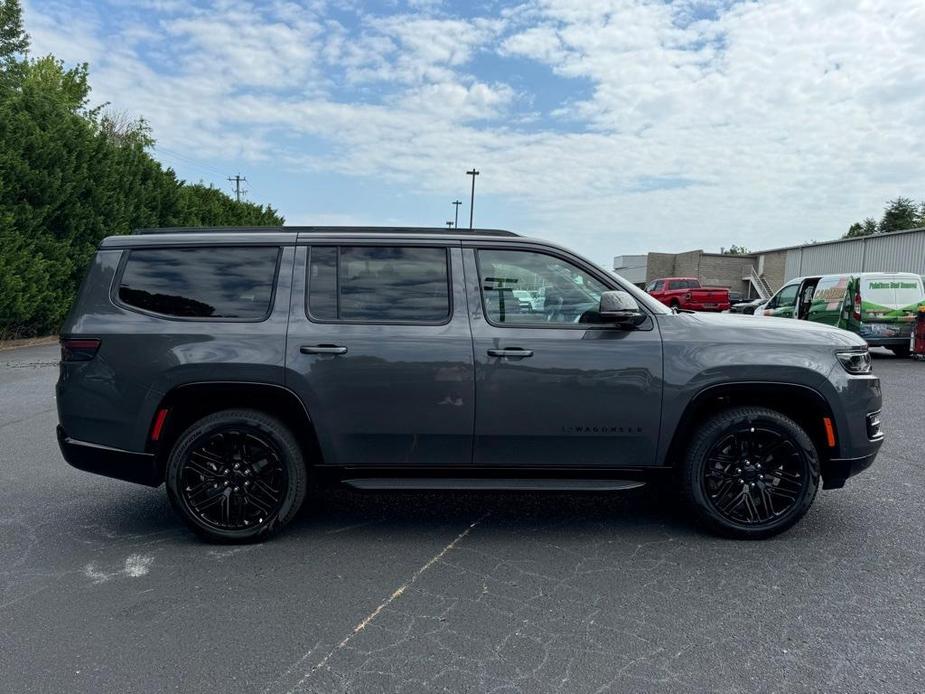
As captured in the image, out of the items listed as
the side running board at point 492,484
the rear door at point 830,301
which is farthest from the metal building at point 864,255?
the side running board at point 492,484

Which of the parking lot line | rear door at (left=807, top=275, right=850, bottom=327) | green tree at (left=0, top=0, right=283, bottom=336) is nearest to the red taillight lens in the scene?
the parking lot line

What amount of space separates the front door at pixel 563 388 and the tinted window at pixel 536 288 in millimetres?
12

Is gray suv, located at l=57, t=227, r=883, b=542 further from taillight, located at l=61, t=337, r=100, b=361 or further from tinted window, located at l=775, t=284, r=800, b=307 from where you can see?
tinted window, located at l=775, t=284, r=800, b=307

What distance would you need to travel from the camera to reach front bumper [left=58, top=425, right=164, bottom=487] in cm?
378

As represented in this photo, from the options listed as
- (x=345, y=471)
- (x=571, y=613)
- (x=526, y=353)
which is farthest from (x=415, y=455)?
(x=571, y=613)

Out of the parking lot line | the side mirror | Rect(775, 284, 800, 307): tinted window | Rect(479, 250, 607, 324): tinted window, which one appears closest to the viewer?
the parking lot line

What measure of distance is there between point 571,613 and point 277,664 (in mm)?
1353

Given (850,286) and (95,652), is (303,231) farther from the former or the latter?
(850,286)

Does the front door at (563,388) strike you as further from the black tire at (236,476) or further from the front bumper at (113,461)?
the front bumper at (113,461)

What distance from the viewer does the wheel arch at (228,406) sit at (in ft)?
12.3

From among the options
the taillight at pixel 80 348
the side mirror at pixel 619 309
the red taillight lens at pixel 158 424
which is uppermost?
the side mirror at pixel 619 309

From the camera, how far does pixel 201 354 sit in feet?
12.2

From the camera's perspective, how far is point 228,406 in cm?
390

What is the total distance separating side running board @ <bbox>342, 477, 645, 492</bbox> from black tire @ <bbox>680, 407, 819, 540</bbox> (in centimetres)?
40
